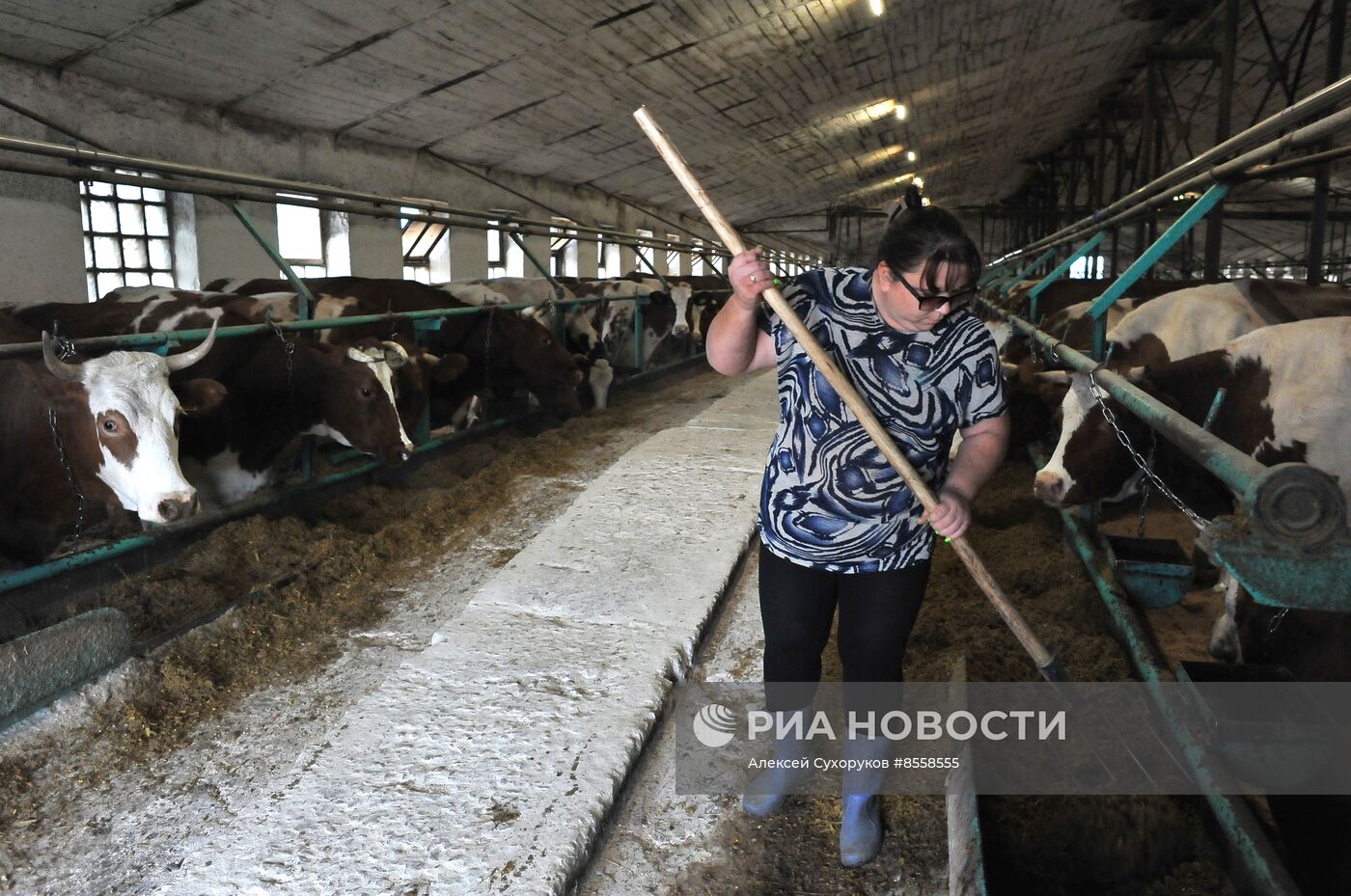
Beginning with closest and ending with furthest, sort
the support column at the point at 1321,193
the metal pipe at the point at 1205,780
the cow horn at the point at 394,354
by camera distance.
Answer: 1. the metal pipe at the point at 1205,780
2. the cow horn at the point at 394,354
3. the support column at the point at 1321,193

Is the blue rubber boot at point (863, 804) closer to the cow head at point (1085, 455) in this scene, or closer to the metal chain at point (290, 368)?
the cow head at point (1085, 455)

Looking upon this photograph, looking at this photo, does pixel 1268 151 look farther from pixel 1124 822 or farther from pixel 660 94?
pixel 660 94

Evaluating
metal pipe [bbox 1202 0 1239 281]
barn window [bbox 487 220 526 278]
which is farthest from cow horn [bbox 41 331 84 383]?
barn window [bbox 487 220 526 278]

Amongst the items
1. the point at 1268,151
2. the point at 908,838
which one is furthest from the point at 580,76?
the point at 908,838

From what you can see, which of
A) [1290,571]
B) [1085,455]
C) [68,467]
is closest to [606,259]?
[68,467]

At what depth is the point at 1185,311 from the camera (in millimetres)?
4598

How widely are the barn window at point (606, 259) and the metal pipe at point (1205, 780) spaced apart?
1513 centimetres

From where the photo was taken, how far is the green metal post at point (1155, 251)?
3.16 m

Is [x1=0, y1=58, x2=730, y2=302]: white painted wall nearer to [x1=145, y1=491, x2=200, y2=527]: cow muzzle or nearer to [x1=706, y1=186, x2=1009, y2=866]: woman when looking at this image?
[x1=145, y1=491, x2=200, y2=527]: cow muzzle

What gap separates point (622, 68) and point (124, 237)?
18.8ft

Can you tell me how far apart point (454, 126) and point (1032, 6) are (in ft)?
26.9

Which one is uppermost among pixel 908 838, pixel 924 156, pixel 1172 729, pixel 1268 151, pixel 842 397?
pixel 924 156

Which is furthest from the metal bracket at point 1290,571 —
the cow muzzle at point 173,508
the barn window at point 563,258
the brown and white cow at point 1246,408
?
the barn window at point 563,258

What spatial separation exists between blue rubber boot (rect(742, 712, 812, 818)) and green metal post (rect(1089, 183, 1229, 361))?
2.11m
